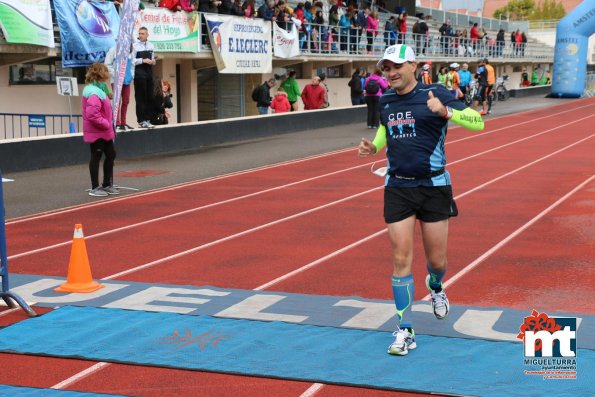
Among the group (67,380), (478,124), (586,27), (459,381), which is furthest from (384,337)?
(586,27)


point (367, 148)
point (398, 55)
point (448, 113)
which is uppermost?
point (398, 55)

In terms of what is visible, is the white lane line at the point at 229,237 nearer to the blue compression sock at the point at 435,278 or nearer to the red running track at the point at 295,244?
the red running track at the point at 295,244

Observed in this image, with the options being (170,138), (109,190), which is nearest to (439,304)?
(109,190)

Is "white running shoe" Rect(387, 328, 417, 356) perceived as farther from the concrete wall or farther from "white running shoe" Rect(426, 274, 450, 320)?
the concrete wall

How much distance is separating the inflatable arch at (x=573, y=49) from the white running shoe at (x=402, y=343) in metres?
41.7

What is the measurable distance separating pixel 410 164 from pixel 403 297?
2.96 feet

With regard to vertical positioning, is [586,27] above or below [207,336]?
above

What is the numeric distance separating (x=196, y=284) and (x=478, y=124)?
10.5 ft

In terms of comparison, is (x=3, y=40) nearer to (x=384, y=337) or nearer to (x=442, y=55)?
(x=384, y=337)

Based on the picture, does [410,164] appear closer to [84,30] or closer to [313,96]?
[84,30]

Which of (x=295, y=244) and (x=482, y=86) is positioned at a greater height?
(x=482, y=86)

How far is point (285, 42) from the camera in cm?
3006

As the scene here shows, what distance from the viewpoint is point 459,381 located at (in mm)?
5352

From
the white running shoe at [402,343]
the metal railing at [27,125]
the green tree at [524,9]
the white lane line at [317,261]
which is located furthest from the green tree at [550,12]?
the white running shoe at [402,343]
